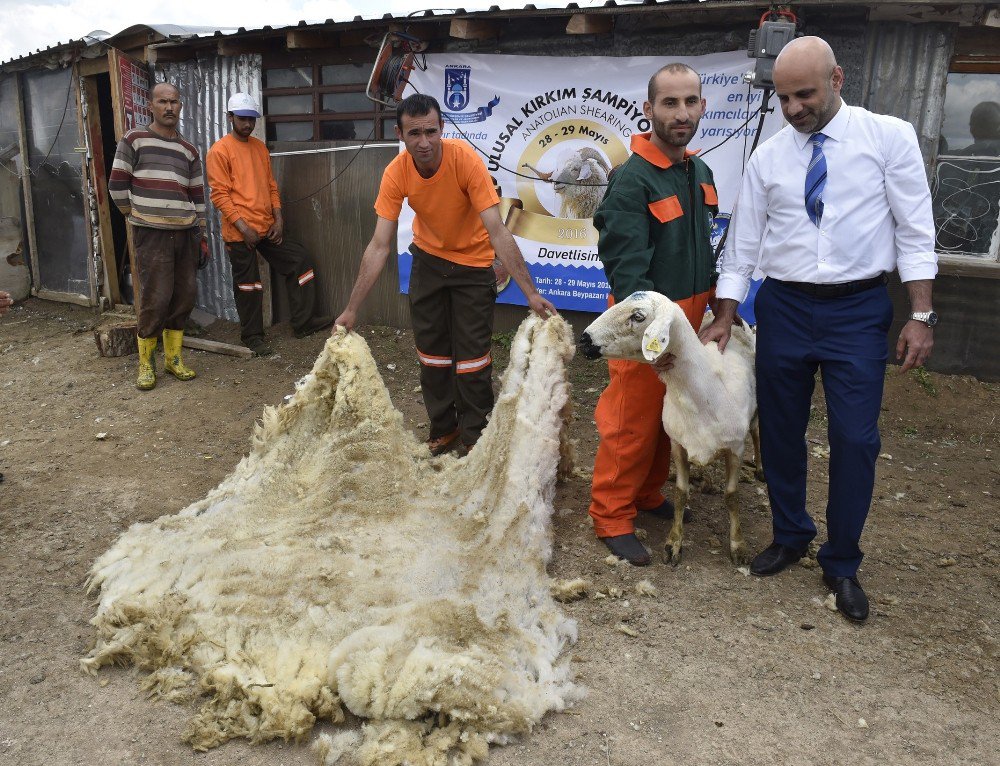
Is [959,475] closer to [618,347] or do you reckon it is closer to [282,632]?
[618,347]

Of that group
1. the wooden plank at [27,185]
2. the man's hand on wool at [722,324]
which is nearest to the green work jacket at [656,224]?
the man's hand on wool at [722,324]

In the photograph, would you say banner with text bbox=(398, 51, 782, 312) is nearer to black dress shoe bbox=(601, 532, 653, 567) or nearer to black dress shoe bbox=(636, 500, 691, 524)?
black dress shoe bbox=(636, 500, 691, 524)

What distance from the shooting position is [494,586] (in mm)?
3225

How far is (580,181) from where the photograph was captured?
673 cm

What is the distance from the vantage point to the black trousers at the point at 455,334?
4875 mm

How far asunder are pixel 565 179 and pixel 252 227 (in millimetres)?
3243

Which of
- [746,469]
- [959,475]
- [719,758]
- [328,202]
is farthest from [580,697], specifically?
[328,202]

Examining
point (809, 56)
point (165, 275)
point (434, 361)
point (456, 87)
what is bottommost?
point (434, 361)

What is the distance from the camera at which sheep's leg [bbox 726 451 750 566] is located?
373 cm

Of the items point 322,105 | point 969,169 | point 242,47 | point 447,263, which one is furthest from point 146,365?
point 969,169

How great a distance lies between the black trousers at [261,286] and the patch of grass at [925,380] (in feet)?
19.3

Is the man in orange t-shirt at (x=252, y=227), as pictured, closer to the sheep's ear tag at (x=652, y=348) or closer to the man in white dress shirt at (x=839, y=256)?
the sheep's ear tag at (x=652, y=348)

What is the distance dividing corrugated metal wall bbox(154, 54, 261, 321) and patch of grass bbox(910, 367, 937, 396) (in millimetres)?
7105

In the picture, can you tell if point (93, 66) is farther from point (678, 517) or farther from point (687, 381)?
point (678, 517)
